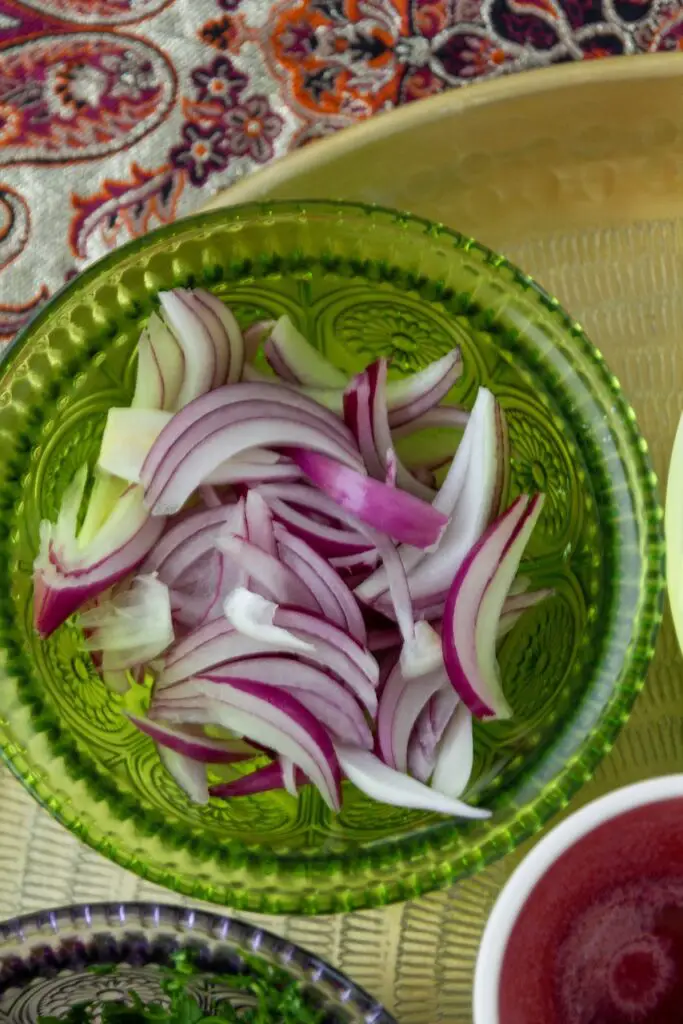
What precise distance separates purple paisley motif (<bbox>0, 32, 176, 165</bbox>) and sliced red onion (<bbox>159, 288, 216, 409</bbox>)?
489 mm

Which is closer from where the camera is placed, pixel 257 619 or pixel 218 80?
pixel 257 619

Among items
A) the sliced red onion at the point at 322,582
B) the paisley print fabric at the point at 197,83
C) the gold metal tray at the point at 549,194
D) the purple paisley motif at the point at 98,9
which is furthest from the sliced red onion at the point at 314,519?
the purple paisley motif at the point at 98,9

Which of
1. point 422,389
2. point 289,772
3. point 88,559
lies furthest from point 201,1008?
point 422,389

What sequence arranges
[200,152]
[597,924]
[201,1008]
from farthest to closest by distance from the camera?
1. [200,152]
2. [201,1008]
3. [597,924]

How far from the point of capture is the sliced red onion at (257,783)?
59cm

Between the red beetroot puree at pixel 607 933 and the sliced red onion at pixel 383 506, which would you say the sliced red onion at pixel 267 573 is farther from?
the red beetroot puree at pixel 607 933

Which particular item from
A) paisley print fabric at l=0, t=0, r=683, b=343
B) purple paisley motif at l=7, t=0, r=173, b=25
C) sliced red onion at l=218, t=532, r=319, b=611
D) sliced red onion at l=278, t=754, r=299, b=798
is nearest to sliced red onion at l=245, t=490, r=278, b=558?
sliced red onion at l=218, t=532, r=319, b=611

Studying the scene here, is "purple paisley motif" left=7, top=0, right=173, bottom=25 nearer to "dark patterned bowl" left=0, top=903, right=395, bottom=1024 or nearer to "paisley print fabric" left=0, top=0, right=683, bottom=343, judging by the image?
"paisley print fabric" left=0, top=0, right=683, bottom=343

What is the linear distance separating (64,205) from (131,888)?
63 cm

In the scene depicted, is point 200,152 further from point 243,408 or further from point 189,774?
point 189,774

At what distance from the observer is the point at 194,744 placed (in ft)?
1.93

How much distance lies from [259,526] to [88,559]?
9 cm

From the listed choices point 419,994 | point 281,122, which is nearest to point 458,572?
point 419,994

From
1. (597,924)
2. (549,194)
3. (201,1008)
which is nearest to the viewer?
(597,924)
